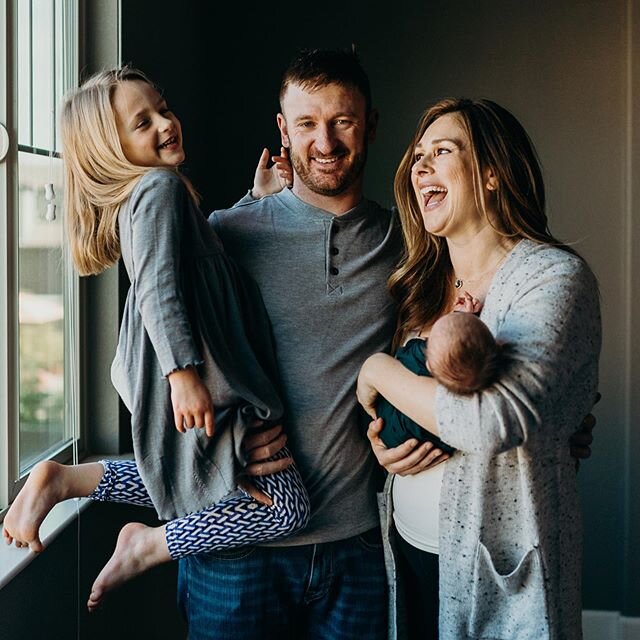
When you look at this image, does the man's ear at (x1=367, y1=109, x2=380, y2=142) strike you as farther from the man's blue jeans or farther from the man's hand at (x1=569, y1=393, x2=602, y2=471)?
the man's blue jeans

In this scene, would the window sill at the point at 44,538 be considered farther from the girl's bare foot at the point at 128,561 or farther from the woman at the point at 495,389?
the woman at the point at 495,389

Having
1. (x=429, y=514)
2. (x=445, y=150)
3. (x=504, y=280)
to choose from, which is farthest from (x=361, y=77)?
(x=429, y=514)

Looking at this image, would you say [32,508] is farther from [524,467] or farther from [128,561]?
[524,467]

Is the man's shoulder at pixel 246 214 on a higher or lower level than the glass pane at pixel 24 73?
lower

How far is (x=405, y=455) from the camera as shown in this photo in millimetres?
1780

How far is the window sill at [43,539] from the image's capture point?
1.83m

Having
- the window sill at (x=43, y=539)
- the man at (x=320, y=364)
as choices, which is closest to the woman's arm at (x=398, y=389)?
the man at (x=320, y=364)

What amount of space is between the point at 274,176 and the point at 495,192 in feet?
2.08

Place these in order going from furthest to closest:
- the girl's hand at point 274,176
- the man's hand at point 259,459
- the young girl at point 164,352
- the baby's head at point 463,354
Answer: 1. the girl's hand at point 274,176
2. the man's hand at point 259,459
3. the young girl at point 164,352
4. the baby's head at point 463,354

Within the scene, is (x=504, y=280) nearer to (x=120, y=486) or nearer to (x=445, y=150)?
(x=445, y=150)

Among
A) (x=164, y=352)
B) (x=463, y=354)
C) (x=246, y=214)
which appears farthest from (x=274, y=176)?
(x=463, y=354)

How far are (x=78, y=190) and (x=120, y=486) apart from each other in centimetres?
63

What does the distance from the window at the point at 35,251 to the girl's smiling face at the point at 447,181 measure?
882 millimetres

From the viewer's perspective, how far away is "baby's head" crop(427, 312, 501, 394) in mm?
1475
